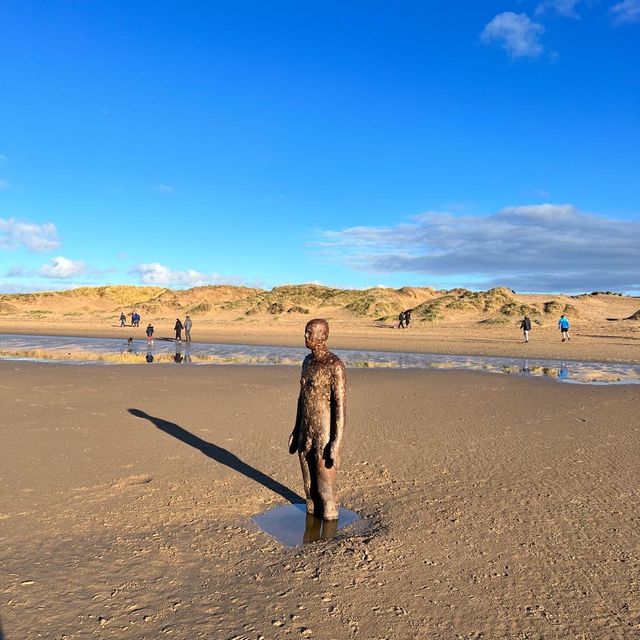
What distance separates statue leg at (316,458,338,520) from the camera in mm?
5488

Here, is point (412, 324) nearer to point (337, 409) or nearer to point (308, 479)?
point (308, 479)

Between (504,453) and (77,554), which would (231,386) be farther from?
(77,554)

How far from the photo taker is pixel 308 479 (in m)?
5.70

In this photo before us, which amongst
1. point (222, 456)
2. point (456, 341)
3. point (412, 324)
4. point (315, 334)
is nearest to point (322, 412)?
point (315, 334)

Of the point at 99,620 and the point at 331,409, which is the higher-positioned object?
the point at 331,409

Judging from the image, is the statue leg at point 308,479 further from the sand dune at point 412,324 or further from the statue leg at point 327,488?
the sand dune at point 412,324

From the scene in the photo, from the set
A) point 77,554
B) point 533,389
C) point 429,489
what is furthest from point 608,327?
point 77,554

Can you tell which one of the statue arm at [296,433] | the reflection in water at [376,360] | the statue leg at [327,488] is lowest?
the statue leg at [327,488]

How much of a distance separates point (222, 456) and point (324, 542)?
130 inches

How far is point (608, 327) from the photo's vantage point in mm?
41281

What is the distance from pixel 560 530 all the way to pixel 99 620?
162 inches

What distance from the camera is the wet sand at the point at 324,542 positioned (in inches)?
150

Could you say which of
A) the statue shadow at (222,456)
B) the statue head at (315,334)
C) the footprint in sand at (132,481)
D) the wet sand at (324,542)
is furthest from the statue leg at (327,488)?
the footprint in sand at (132,481)

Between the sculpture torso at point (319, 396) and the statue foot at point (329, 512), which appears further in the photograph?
the statue foot at point (329, 512)
